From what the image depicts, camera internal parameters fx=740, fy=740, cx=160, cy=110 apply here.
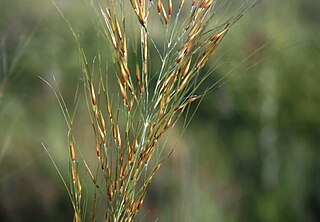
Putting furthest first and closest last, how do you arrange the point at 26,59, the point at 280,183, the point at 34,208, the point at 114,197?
the point at 26,59
the point at 34,208
the point at 280,183
the point at 114,197

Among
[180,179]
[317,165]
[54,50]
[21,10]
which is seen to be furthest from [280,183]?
[21,10]

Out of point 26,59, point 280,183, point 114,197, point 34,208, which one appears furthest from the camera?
point 26,59

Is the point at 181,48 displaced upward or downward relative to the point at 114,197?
upward

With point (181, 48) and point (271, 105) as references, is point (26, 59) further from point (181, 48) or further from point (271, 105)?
Result: point (181, 48)

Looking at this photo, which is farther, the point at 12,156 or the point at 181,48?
the point at 12,156

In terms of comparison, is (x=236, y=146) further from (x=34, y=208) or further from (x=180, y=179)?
(x=34, y=208)

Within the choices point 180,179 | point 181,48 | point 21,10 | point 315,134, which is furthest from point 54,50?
point 181,48

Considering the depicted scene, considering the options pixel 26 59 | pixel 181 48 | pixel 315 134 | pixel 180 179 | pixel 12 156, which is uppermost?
pixel 181 48
